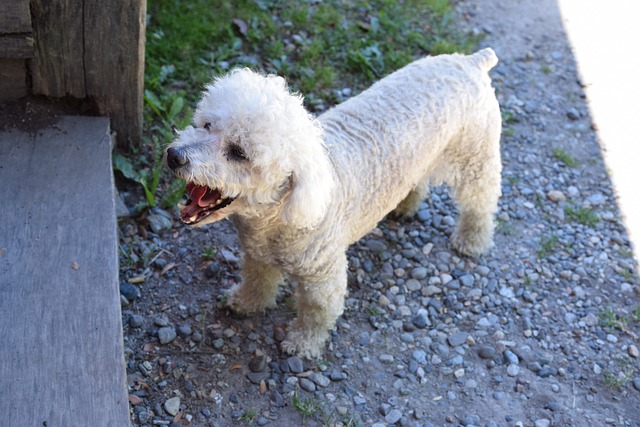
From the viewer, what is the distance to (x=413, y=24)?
5.98m

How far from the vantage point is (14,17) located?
3.31 m

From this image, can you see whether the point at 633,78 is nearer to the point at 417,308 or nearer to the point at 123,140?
the point at 417,308

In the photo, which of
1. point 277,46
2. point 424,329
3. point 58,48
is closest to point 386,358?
point 424,329

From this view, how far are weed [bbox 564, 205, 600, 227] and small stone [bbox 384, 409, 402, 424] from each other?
2.08 metres

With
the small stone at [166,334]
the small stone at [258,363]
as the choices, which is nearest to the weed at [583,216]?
the small stone at [258,363]

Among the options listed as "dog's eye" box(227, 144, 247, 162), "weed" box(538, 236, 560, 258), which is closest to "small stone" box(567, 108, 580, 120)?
"weed" box(538, 236, 560, 258)

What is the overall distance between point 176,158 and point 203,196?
0.70 feet

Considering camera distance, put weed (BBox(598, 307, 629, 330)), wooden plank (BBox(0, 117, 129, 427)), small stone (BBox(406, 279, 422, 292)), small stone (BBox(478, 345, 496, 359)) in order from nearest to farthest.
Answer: wooden plank (BBox(0, 117, 129, 427)), small stone (BBox(478, 345, 496, 359)), weed (BBox(598, 307, 629, 330)), small stone (BBox(406, 279, 422, 292))

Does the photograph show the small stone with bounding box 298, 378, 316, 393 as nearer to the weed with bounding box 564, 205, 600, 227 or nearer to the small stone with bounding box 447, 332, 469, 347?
the small stone with bounding box 447, 332, 469, 347

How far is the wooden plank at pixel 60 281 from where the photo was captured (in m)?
2.50

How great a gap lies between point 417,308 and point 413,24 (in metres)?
3.02

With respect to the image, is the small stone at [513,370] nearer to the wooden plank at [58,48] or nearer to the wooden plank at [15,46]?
the wooden plank at [58,48]

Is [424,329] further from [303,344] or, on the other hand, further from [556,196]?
[556,196]

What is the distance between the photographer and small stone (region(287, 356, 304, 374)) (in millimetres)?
3400
